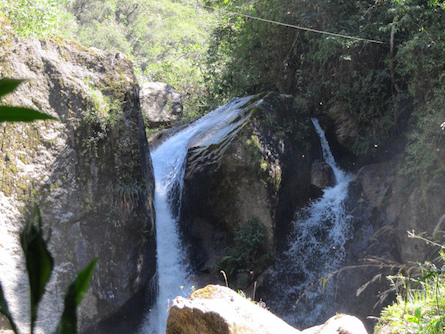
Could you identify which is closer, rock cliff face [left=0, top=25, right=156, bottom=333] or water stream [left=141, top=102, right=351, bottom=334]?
rock cliff face [left=0, top=25, right=156, bottom=333]

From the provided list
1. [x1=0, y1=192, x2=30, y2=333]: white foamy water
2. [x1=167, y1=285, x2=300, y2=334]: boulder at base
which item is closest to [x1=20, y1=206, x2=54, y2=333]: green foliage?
[x1=167, y1=285, x2=300, y2=334]: boulder at base

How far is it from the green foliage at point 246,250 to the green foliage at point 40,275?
7045 mm

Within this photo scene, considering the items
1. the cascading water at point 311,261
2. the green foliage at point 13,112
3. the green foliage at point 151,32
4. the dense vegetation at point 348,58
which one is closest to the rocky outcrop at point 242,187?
the cascading water at point 311,261

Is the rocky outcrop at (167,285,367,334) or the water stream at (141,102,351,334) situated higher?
the rocky outcrop at (167,285,367,334)

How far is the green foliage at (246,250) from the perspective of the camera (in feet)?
24.8

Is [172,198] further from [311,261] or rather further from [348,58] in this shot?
[348,58]

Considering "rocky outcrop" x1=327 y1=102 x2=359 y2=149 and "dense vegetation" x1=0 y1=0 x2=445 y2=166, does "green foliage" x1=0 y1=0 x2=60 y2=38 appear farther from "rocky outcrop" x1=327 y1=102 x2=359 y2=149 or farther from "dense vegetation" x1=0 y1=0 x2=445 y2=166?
"rocky outcrop" x1=327 y1=102 x2=359 y2=149

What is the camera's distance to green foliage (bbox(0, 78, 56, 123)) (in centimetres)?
58

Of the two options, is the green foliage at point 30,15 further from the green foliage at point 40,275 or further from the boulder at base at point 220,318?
the green foliage at point 40,275

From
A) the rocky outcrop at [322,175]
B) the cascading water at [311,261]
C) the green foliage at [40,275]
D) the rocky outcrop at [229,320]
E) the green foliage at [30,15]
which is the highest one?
the green foliage at [30,15]

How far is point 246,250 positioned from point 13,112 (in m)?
7.25

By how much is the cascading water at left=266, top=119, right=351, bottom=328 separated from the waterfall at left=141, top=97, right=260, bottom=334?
1.80 m

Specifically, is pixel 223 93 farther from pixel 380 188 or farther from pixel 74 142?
pixel 74 142

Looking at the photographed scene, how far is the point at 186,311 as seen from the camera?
369cm
